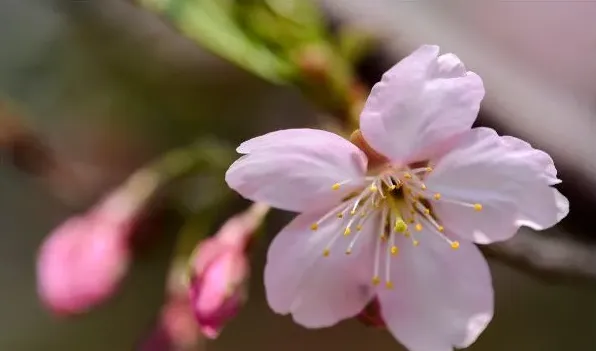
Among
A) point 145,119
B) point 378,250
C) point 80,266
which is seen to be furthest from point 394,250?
point 145,119

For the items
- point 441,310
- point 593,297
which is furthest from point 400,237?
point 593,297

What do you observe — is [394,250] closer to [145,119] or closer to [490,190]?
[490,190]

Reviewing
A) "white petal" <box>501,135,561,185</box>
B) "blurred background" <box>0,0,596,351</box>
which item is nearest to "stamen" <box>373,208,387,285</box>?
"white petal" <box>501,135,561,185</box>

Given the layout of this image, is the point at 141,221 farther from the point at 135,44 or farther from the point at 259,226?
the point at 135,44

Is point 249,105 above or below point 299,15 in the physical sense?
below

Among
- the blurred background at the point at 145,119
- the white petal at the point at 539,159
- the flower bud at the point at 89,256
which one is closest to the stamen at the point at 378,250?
the white petal at the point at 539,159

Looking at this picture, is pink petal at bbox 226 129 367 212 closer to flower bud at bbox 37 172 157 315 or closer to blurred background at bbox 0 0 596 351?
flower bud at bbox 37 172 157 315
